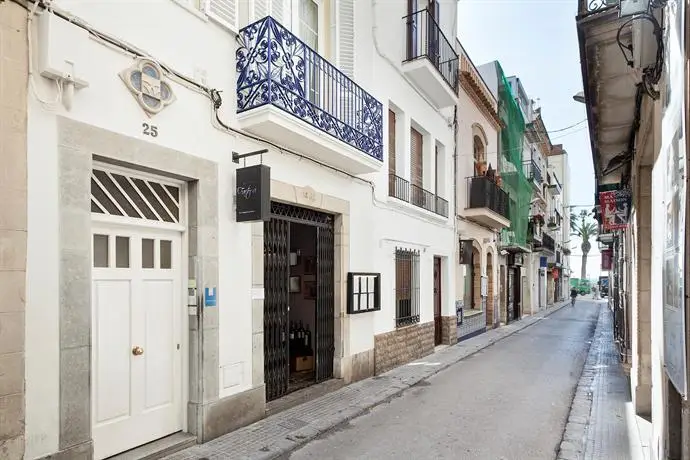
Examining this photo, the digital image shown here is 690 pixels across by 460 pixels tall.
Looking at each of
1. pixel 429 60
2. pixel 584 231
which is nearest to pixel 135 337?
pixel 429 60

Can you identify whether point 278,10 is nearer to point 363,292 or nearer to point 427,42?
point 363,292

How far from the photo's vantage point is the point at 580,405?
7.37 m

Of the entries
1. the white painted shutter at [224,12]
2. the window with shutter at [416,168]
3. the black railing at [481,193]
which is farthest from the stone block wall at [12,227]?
the black railing at [481,193]

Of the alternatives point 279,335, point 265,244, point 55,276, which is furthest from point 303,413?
point 55,276

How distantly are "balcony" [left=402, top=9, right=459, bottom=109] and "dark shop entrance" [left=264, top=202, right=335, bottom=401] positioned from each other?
4.34m

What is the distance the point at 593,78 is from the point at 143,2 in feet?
15.6

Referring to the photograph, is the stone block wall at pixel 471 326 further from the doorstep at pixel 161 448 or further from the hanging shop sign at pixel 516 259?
the doorstep at pixel 161 448

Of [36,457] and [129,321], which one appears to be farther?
[129,321]

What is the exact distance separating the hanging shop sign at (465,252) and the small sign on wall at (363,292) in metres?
6.27

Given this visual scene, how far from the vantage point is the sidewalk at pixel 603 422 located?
5.38 metres

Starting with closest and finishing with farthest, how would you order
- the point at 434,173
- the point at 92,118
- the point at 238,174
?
the point at 92,118 < the point at 238,174 < the point at 434,173

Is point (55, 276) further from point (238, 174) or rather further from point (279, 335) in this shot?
point (279, 335)

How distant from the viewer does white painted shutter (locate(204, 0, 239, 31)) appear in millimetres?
5657

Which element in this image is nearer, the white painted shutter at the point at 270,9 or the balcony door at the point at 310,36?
the white painted shutter at the point at 270,9
